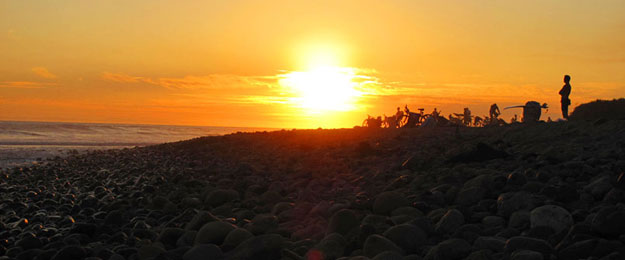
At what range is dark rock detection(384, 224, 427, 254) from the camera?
517cm

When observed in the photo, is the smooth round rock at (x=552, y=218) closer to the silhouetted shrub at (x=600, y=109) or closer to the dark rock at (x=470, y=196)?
the dark rock at (x=470, y=196)

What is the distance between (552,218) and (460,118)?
1821cm

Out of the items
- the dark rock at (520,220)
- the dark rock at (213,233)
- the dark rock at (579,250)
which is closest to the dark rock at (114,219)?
the dark rock at (213,233)

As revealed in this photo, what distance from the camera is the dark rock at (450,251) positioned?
4.63m

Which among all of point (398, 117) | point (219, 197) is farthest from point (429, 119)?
point (219, 197)

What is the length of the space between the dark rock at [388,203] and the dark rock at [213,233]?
82.0 inches

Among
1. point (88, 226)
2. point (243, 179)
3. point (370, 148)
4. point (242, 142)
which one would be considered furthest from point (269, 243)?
point (242, 142)

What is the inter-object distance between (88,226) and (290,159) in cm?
621

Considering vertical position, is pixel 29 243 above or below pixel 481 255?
below

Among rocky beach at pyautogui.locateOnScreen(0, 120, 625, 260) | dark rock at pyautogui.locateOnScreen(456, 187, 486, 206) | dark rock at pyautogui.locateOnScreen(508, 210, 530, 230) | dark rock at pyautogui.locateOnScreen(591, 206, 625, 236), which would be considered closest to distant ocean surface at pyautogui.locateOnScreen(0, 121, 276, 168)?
rocky beach at pyautogui.locateOnScreen(0, 120, 625, 260)

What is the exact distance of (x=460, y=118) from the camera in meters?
22.7

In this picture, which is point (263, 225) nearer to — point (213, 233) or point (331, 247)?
point (213, 233)

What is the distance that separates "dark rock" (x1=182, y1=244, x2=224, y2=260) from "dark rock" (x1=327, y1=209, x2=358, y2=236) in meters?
1.40

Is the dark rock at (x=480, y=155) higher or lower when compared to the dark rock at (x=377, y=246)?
higher
